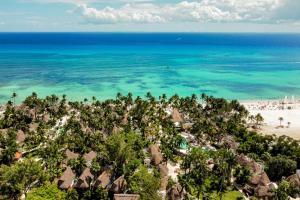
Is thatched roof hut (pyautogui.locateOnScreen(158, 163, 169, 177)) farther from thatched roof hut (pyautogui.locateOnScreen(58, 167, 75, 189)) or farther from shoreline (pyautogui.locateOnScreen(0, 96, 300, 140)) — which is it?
shoreline (pyautogui.locateOnScreen(0, 96, 300, 140))

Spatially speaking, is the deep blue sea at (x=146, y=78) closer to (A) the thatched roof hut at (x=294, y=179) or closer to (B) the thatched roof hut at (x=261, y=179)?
(A) the thatched roof hut at (x=294, y=179)

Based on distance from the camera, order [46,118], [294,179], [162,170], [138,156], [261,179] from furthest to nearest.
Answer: [46,118] → [138,156] → [162,170] → [294,179] → [261,179]

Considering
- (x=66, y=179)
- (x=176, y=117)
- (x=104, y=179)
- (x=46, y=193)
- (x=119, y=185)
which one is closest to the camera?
(x=46, y=193)

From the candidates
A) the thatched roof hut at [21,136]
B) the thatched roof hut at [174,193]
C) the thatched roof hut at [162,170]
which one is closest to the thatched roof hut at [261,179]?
the thatched roof hut at [174,193]

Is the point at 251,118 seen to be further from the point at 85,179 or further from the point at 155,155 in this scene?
the point at 85,179

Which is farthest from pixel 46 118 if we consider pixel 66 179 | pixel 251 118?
pixel 251 118
